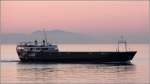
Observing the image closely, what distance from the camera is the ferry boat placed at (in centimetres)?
9444

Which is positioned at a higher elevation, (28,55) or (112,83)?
(28,55)

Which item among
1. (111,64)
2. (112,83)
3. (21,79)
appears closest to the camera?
(112,83)

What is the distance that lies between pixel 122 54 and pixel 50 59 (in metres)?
11.4

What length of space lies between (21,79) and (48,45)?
1475 inches

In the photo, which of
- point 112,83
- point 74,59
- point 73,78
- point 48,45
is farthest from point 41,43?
point 112,83

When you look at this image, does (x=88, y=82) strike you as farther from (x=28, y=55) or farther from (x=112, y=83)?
(x=28, y=55)

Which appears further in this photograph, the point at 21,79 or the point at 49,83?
the point at 21,79

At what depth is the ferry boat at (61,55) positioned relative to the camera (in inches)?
3718

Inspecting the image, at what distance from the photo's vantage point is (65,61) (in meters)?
96.0

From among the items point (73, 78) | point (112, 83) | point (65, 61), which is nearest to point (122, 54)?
point (65, 61)

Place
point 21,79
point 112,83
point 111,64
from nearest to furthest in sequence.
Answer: point 112,83
point 21,79
point 111,64

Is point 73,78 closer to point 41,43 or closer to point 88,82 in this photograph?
point 88,82

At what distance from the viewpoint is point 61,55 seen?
95.6 meters

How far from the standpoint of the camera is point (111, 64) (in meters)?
92.6
